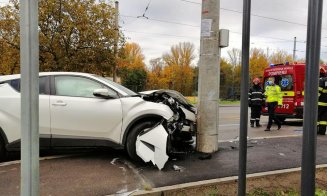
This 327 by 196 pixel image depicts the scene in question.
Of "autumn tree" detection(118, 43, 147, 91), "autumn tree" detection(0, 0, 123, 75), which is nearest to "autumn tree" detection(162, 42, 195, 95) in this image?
"autumn tree" detection(118, 43, 147, 91)

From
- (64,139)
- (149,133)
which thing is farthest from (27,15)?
(64,139)

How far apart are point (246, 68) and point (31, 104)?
6.07 ft

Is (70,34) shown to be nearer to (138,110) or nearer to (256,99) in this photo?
(256,99)

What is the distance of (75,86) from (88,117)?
0.64 metres

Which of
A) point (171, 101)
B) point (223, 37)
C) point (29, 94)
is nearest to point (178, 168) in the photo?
point (171, 101)

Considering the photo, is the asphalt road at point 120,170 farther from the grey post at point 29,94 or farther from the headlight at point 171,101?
the grey post at point 29,94

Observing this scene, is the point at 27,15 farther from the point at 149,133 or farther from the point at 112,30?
the point at 112,30

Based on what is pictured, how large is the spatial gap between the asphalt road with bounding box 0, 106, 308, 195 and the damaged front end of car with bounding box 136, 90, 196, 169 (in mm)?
233

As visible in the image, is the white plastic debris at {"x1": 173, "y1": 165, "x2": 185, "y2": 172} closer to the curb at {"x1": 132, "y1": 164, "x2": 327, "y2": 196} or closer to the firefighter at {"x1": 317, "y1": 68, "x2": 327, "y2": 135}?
the curb at {"x1": 132, "y1": 164, "x2": 327, "y2": 196}

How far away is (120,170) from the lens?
5508mm

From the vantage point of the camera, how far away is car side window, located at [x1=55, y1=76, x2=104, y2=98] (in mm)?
6062

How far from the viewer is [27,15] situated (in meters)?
2.16

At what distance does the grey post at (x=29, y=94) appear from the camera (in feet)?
7.03

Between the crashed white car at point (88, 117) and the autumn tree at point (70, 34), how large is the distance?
12625mm
